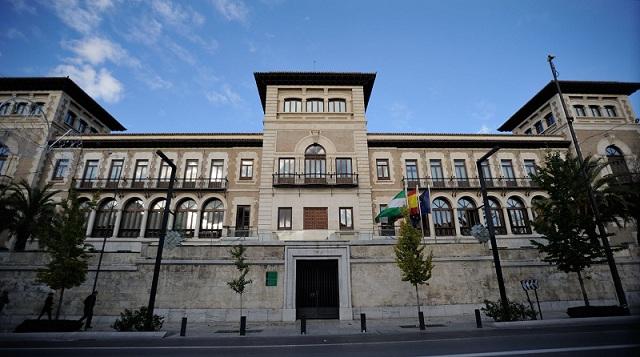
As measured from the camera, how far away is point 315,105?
30.6m

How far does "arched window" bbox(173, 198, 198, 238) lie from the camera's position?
2745cm

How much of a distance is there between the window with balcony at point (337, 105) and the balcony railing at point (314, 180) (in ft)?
24.9

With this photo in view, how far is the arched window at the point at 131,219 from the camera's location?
27469 mm

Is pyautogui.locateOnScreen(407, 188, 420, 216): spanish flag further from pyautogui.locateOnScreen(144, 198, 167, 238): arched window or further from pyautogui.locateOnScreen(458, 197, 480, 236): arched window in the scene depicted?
pyautogui.locateOnScreen(144, 198, 167, 238): arched window

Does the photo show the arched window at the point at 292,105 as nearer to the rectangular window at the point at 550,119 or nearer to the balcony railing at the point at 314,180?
the balcony railing at the point at 314,180

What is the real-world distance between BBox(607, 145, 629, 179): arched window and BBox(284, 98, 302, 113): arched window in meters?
33.5

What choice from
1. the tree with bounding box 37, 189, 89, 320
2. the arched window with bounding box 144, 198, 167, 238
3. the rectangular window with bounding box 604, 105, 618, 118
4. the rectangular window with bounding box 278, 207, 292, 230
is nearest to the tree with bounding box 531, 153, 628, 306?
the rectangular window with bounding box 278, 207, 292, 230

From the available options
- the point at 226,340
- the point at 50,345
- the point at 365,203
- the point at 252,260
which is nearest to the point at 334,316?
the point at 252,260

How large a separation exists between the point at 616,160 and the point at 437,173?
63.4ft

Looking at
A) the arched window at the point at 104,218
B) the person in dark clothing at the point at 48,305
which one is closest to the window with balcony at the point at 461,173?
the person in dark clothing at the point at 48,305

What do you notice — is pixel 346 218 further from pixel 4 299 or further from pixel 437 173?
pixel 4 299

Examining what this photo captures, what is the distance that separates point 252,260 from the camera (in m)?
17.9

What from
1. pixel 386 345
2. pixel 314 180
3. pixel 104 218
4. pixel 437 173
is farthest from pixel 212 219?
pixel 437 173

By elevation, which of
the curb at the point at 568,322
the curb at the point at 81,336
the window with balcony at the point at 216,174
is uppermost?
the window with balcony at the point at 216,174
